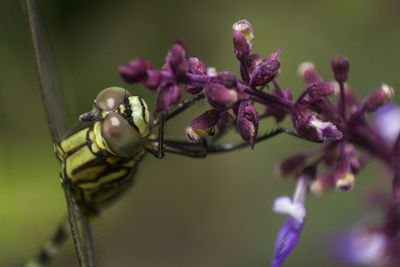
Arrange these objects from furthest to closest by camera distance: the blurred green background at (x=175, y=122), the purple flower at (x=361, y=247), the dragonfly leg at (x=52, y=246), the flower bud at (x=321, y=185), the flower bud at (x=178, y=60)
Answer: the blurred green background at (x=175, y=122) → the dragonfly leg at (x=52, y=246) → the purple flower at (x=361, y=247) → the flower bud at (x=321, y=185) → the flower bud at (x=178, y=60)

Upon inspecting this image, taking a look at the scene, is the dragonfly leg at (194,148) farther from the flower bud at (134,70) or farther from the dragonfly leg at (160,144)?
the flower bud at (134,70)

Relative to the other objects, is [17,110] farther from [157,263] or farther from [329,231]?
[329,231]

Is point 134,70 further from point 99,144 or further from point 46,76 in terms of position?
point 46,76

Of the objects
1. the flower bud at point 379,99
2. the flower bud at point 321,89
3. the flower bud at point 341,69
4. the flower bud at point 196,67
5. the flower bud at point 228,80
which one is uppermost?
the flower bud at point 196,67

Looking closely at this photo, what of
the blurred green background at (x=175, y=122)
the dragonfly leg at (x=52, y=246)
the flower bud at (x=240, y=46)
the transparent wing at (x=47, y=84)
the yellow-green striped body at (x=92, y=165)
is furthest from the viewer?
the blurred green background at (x=175, y=122)

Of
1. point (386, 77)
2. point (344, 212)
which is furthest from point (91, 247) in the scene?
point (386, 77)

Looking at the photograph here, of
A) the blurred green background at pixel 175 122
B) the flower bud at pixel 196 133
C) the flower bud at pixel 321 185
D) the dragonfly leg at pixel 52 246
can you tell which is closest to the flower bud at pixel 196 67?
the flower bud at pixel 196 133
